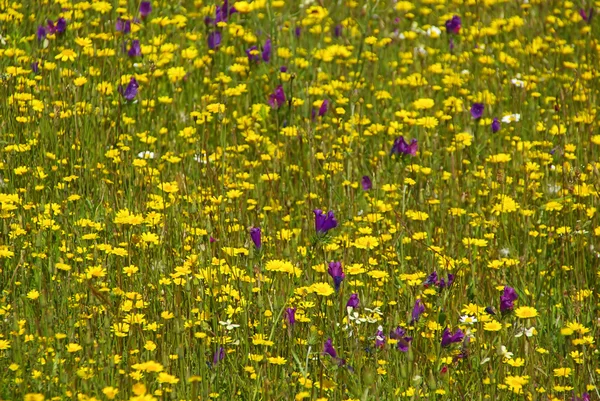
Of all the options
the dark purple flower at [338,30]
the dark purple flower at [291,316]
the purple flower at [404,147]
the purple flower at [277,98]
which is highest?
the dark purple flower at [338,30]

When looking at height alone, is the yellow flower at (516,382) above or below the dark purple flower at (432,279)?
below

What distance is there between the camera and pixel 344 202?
12.9 ft

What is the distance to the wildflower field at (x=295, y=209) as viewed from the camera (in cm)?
283

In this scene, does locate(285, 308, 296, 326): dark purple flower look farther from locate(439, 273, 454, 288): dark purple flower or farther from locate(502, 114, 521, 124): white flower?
locate(502, 114, 521, 124): white flower

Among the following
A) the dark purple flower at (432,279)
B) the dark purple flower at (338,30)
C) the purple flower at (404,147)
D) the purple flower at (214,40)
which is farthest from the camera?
the dark purple flower at (338,30)

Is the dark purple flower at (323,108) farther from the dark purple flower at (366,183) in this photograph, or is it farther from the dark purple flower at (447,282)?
the dark purple flower at (447,282)

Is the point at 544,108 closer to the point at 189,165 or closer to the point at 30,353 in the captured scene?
the point at 189,165

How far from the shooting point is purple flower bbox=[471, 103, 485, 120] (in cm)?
475

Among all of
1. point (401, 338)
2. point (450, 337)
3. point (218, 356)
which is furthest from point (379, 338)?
point (218, 356)

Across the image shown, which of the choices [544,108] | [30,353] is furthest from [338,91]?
[30,353]

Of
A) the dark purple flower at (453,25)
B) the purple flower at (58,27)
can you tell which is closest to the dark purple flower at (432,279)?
the purple flower at (58,27)

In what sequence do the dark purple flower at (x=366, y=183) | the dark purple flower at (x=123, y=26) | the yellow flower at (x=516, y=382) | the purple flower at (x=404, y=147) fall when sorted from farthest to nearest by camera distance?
the dark purple flower at (x=123, y=26), the purple flower at (x=404, y=147), the dark purple flower at (x=366, y=183), the yellow flower at (x=516, y=382)

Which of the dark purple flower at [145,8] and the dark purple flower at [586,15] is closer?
the dark purple flower at [145,8]

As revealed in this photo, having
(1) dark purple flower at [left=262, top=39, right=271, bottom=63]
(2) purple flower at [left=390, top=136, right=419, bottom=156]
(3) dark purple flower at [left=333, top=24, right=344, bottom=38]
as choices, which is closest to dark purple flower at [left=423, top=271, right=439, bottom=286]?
(2) purple flower at [left=390, top=136, right=419, bottom=156]
